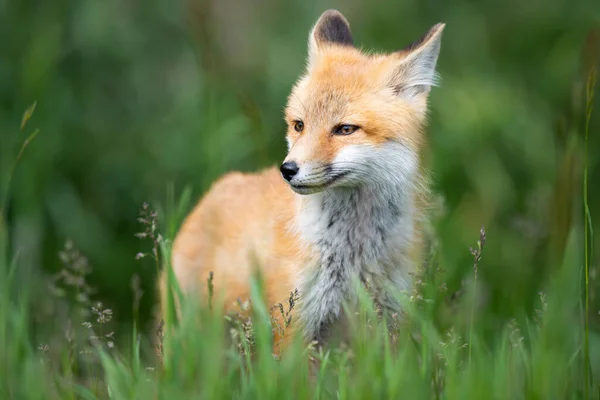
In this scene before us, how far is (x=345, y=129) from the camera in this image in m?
4.50

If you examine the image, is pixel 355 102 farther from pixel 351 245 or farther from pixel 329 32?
pixel 329 32

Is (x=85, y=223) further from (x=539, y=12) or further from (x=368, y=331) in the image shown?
(x=539, y=12)

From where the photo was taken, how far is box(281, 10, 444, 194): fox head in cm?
432

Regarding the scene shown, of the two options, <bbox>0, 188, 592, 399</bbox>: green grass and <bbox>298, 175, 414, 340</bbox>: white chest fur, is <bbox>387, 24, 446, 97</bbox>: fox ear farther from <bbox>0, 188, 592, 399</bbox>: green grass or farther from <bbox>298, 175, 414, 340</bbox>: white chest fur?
<bbox>0, 188, 592, 399</bbox>: green grass

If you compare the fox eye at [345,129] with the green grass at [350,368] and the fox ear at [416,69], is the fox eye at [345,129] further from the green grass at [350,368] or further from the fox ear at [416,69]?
the green grass at [350,368]

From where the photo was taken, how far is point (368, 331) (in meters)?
3.80

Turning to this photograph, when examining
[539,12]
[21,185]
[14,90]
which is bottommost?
[21,185]

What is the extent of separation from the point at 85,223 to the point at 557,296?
215 inches

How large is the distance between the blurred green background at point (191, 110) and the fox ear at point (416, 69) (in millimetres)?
2125

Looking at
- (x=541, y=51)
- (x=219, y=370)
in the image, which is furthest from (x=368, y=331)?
(x=541, y=51)

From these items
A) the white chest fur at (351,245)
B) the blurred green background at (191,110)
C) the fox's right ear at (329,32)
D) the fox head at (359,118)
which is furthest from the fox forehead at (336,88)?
the blurred green background at (191,110)

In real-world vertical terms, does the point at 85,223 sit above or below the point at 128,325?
above

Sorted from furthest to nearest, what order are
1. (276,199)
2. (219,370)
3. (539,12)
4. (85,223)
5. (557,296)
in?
1. (539,12)
2. (85,223)
3. (276,199)
4. (557,296)
5. (219,370)

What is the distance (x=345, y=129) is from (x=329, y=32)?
1115mm
